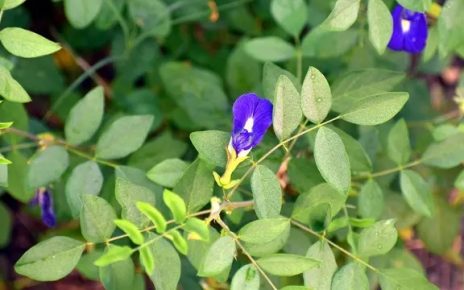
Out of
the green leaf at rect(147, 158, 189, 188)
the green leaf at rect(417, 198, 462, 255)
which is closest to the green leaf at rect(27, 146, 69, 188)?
the green leaf at rect(147, 158, 189, 188)

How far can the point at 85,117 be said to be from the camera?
1501mm

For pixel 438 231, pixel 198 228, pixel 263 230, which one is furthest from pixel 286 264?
pixel 438 231

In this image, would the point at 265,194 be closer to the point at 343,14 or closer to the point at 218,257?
the point at 218,257

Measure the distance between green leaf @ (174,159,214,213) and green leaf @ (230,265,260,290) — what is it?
0.16m

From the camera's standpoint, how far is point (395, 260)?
1.72 metres

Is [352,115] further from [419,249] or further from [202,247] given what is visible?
[419,249]

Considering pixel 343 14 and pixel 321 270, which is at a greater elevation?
pixel 343 14

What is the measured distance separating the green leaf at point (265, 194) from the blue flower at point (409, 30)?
17.9 inches

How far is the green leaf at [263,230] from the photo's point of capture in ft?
3.84

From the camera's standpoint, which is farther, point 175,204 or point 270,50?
point 270,50

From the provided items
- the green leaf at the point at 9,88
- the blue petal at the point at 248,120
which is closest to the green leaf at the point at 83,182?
the green leaf at the point at 9,88

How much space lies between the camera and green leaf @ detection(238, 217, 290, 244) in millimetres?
1172

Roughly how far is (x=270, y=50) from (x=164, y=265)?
2.16 ft

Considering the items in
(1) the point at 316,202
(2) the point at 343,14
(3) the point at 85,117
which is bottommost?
(1) the point at 316,202
